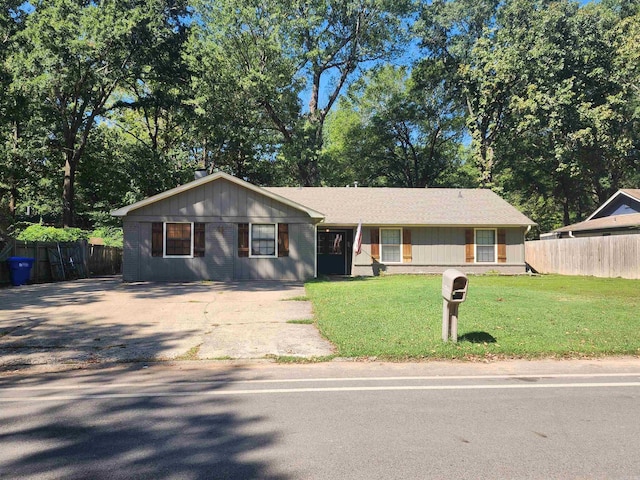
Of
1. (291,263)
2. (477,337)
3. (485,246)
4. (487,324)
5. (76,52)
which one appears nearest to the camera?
(477,337)

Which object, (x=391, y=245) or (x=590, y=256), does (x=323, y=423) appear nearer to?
(x=391, y=245)

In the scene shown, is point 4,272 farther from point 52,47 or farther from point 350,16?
point 350,16

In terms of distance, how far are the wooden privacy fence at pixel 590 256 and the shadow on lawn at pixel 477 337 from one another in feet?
48.3

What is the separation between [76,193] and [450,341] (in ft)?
114

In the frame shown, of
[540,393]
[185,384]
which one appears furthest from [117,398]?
[540,393]

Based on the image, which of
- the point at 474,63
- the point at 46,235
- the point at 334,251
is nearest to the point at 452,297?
the point at 334,251

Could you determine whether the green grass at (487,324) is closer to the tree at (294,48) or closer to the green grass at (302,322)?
the green grass at (302,322)

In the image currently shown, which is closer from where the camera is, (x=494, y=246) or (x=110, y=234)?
(x=494, y=246)

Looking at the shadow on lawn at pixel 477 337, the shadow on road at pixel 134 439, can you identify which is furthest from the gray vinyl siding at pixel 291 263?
the shadow on road at pixel 134 439

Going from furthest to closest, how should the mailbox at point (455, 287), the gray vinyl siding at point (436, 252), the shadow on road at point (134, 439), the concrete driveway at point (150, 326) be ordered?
1. the gray vinyl siding at point (436, 252)
2. the concrete driveway at point (150, 326)
3. the mailbox at point (455, 287)
4. the shadow on road at point (134, 439)

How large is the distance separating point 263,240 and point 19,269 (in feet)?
28.4

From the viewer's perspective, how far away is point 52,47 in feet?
82.1

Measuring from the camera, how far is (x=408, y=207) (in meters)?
23.7

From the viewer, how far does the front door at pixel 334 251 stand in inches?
912
